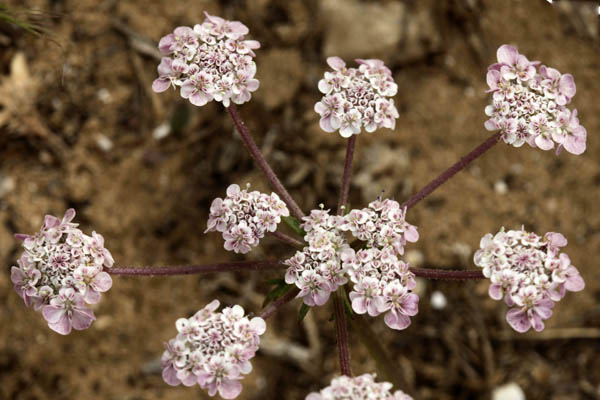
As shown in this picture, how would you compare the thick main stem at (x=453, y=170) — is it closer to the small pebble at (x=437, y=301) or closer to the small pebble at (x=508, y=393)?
the small pebble at (x=437, y=301)

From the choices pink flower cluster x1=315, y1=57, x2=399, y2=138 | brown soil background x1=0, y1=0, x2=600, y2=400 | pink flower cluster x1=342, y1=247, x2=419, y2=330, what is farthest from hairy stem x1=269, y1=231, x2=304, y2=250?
brown soil background x1=0, y1=0, x2=600, y2=400

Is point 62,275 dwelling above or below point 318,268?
below

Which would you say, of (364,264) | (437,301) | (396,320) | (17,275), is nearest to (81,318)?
(17,275)

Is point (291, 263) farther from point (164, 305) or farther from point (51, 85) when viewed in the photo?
point (51, 85)

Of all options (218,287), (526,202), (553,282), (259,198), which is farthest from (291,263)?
(526,202)

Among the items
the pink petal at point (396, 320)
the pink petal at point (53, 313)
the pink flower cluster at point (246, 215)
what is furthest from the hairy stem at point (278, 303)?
the pink petal at point (53, 313)

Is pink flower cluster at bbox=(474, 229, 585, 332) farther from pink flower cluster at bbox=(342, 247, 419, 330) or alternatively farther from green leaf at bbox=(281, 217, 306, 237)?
green leaf at bbox=(281, 217, 306, 237)

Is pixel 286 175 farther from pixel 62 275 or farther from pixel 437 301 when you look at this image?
pixel 62 275
